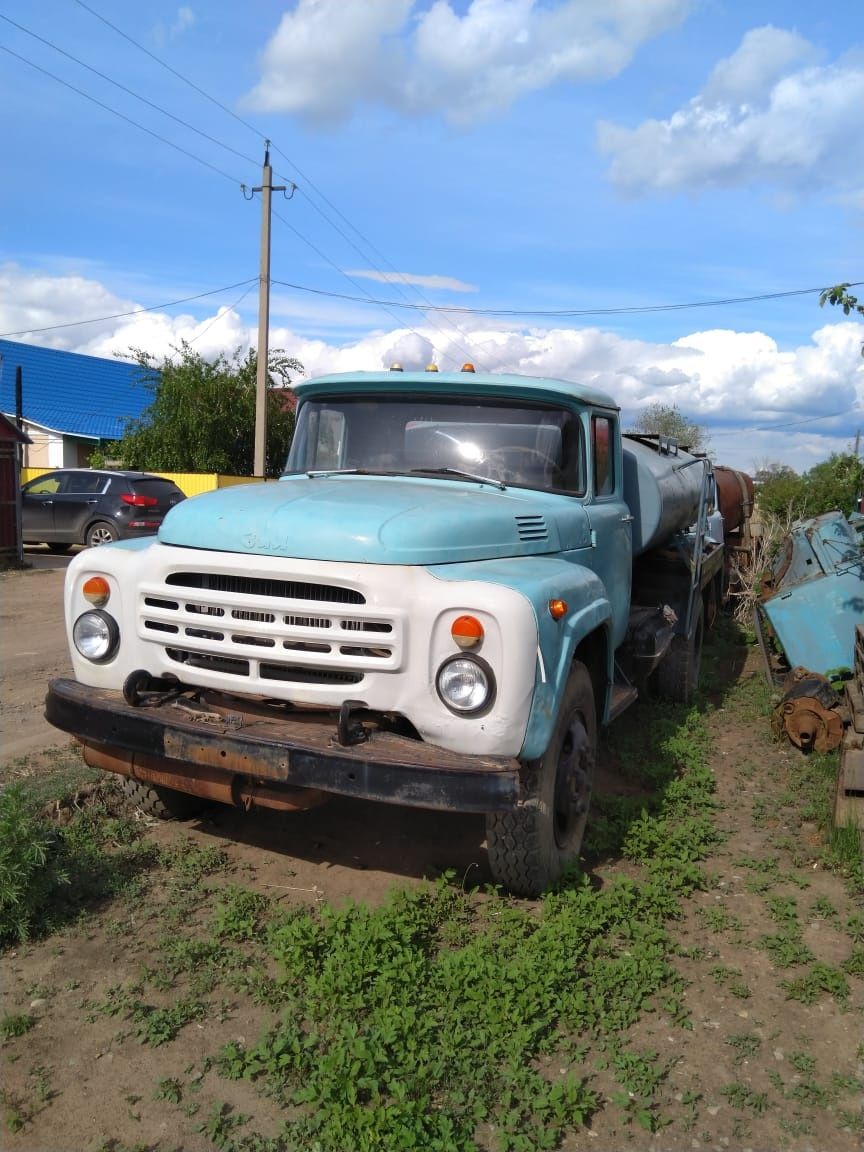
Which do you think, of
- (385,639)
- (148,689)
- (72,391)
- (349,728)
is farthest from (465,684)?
(72,391)

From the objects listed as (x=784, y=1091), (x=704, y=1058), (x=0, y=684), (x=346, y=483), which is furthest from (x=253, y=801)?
(x=0, y=684)

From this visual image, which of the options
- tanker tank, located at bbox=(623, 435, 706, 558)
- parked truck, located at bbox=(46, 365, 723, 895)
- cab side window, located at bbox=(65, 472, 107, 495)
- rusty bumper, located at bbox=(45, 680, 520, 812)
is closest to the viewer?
rusty bumper, located at bbox=(45, 680, 520, 812)

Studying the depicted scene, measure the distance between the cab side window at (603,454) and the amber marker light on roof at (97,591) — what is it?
2.50m

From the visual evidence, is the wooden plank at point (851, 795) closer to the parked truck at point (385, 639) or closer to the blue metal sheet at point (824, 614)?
the parked truck at point (385, 639)

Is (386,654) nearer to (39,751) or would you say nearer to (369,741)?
(369,741)

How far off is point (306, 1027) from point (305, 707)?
1.12 m

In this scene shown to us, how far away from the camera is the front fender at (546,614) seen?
3238 mm

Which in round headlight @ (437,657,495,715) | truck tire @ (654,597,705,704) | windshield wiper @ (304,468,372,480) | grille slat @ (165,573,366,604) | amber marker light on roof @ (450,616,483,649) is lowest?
truck tire @ (654,597,705,704)

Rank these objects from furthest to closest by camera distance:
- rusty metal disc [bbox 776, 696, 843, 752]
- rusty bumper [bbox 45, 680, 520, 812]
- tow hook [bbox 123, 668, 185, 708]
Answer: rusty metal disc [bbox 776, 696, 843, 752] < tow hook [bbox 123, 668, 185, 708] < rusty bumper [bbox 45, 680, 520, 812]

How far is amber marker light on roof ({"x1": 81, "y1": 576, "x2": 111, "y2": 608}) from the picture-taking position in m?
3.82

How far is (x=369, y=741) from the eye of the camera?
3.27 meters

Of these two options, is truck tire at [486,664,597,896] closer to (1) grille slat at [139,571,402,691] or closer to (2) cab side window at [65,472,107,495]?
(1) grille slat at [139,571,402,691]

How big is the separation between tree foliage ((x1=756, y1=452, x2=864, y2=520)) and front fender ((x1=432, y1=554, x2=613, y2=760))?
3544 mm

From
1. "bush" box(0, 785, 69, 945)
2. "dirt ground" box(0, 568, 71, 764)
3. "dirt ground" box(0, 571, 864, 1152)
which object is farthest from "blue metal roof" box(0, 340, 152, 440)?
"bush" box(0, 785, 69, 945)
